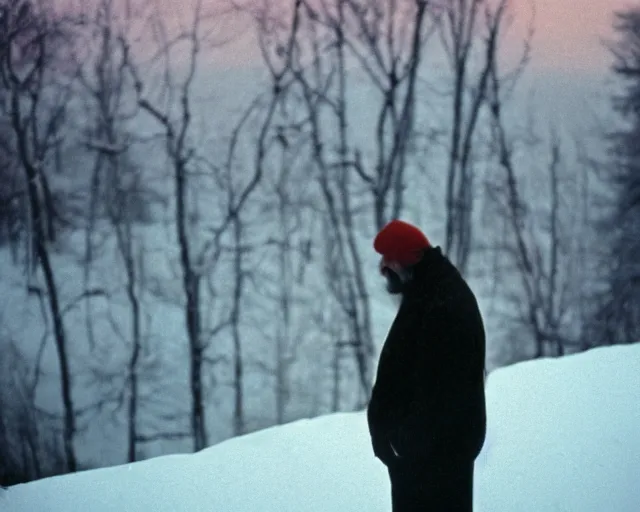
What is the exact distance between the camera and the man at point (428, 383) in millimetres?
1935

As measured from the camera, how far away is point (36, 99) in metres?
3.14

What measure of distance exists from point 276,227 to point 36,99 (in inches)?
52.6

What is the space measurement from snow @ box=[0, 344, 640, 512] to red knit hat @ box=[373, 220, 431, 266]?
167 centimetres

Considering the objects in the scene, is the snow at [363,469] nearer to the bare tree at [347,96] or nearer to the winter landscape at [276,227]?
the winter landscape at [276,227]

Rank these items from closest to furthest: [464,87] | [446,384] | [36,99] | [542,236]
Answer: [446,384] → [36,99] → [464,87] → [542,236]

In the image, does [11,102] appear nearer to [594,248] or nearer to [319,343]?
[319,343]

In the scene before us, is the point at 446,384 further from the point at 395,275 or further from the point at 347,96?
the point at 347,96

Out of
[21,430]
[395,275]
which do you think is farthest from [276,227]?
[21,430]

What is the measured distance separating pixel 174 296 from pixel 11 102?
1.22m

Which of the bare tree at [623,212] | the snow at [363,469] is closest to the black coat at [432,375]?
the snow at [363,469]

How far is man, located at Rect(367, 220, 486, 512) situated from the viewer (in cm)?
193

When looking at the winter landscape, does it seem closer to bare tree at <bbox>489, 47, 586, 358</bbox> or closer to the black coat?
bare tree at <bbox>489, 47, 586, 358</bbox>

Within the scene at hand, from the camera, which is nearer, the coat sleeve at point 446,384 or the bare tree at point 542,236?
the coat sleeve at point 446,384

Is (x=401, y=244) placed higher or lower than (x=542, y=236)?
higher
